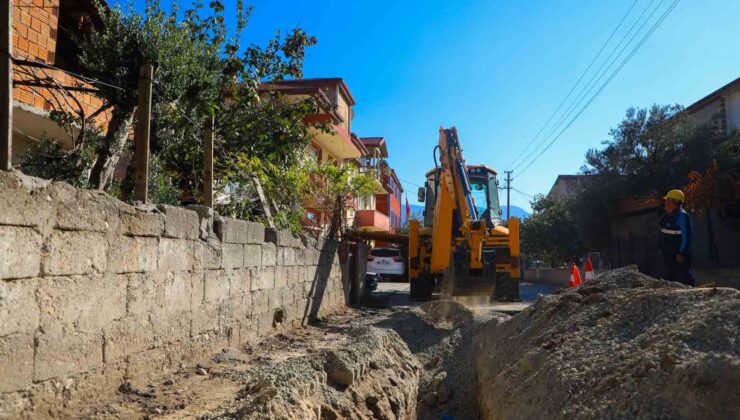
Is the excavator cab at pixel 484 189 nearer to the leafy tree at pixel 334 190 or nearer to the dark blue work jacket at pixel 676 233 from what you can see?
the leafy tree at pixel 334 190

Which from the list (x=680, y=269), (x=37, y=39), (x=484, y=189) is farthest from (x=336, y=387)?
(x=484, y=189)

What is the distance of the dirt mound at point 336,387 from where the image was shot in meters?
3.71

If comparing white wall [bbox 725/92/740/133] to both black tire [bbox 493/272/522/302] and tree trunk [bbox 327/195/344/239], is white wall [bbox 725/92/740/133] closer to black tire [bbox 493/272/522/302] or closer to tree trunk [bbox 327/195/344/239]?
black tire [bbox 493/272/522/302]

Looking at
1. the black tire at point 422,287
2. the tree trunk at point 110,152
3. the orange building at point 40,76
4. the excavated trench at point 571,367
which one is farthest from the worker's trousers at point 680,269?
the orange building at point 40,76

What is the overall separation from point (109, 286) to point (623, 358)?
3.62 meters

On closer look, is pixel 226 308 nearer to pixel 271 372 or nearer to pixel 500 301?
pixel 271 372

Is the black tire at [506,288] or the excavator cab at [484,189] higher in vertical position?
the excavator cab at [484,189]

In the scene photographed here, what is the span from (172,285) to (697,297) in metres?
4.30

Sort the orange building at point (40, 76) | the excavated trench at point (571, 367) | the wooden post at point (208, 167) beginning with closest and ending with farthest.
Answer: the excavated trench at point (571, 367) → the wooden post at point (208, 167) → the orange building at point (40, 76)

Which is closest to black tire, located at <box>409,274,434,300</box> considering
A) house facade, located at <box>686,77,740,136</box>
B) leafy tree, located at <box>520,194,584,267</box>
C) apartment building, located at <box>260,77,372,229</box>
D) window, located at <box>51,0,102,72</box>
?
apartment building, located at <box>260,77,372,229</box>

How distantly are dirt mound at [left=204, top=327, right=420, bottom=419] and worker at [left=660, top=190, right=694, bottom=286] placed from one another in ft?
12.1

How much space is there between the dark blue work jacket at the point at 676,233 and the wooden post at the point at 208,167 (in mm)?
5763

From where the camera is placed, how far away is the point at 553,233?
2825 centimetres

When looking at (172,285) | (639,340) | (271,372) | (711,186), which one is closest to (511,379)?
(639,340)
